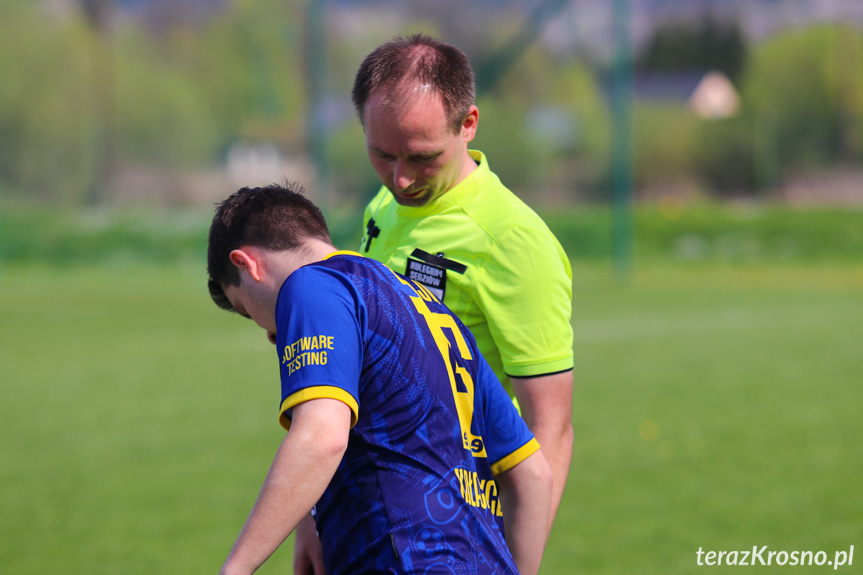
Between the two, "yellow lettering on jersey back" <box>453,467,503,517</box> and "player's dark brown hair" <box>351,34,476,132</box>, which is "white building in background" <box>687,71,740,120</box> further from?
"yellow lettering on jersey back" <box>453,467,503,517</box>

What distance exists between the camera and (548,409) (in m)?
2.18

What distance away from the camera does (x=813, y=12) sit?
28.2 m

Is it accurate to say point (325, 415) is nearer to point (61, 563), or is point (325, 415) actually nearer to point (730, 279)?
point (61, 563)

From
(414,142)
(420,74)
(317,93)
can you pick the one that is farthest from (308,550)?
(317,93)

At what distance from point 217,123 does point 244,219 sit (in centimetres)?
1796

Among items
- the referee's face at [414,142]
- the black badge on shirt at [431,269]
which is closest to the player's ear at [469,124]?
the referee's face at [414,142]

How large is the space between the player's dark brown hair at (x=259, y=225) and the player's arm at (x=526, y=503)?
0.62 meters

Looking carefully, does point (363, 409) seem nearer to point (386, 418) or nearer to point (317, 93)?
point (386, 418)

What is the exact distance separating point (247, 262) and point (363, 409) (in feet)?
1.18

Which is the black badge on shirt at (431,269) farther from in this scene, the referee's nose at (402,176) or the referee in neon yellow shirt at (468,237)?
the referee's nose at (402,176)

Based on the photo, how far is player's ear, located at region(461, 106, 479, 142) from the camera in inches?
86.4

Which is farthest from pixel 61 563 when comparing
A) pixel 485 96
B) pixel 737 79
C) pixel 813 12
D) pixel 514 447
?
pixel 813 12

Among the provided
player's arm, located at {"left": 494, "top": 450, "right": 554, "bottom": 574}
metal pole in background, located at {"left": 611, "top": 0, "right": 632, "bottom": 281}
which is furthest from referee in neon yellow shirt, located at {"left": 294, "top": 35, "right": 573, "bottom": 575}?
metal pole in background, located at {"left": 611, "top": 0, "right": 632, "bottom": 281}

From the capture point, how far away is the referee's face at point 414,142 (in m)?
2.05
